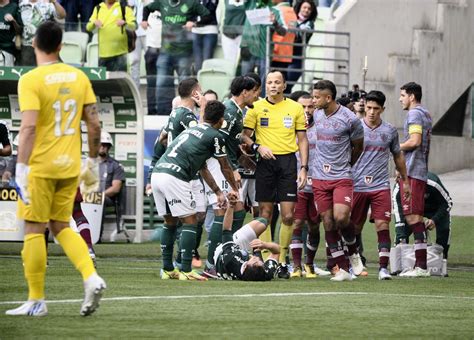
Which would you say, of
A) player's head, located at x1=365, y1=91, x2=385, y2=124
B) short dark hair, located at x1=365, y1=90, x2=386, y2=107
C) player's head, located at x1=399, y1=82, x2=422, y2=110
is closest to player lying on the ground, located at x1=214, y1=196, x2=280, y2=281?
player's head, located at x1=365, y1=91, x2=385, y2=124

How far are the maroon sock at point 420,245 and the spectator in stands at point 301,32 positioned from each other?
319 inches

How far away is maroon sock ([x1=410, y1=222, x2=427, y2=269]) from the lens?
57.9ft

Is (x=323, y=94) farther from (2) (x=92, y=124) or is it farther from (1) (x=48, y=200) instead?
(1) (x=48, y=200)

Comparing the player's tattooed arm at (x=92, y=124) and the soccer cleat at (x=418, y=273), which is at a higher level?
the player's tattooed arm at (x=92, y=124)

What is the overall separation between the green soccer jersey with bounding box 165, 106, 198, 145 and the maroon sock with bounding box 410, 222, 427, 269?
3.44 metres

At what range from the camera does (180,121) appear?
53.2 feet

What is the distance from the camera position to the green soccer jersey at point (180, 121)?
53.1 feet

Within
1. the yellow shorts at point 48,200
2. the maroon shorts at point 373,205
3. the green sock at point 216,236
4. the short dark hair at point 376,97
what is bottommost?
the green sock at point 216,236

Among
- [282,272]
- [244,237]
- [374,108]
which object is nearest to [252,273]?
[244,237]

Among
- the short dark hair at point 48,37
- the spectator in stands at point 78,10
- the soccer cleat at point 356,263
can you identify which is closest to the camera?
the short dark hair at point 48,37

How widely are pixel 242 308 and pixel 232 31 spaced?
1299cm

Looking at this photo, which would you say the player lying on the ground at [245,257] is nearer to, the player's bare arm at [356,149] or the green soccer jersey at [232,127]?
the green soccer jersey at [232,127]

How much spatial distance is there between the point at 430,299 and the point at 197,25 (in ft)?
37.9

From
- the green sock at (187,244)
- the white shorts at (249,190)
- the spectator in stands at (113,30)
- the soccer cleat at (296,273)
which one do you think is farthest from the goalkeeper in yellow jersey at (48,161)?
the spectator in stands at (113,30)
